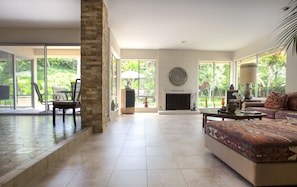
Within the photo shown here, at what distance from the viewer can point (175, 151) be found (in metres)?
2.90

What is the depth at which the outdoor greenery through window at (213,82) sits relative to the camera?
8656 millimetres

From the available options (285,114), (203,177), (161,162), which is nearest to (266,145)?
(203,177)

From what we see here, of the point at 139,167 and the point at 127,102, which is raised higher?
the point at 127,102

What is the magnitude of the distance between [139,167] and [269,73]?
602 centimetres

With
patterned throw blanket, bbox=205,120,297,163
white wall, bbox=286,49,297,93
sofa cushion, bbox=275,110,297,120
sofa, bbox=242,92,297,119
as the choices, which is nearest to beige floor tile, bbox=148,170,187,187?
patterned throw blanket, bbox=205,120,297,163

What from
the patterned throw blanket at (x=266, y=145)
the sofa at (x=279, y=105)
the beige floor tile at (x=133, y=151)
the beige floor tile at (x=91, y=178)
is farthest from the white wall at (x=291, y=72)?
the beige floor tile at (x=91, y=178)

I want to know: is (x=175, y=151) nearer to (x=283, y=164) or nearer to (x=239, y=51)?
(x=283, y=164)

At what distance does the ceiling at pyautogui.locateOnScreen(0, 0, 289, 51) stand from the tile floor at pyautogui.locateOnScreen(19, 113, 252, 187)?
2818 millimetres

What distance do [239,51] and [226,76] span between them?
1.24 metres

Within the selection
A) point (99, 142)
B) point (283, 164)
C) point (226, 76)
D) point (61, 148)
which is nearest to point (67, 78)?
point (99, 142)

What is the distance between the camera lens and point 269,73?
640 cm

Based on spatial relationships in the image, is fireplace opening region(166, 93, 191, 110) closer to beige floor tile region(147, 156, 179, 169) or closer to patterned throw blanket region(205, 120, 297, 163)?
beige floor tile region(147, 156, 179, 169)

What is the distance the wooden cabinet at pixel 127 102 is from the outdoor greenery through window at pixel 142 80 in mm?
689

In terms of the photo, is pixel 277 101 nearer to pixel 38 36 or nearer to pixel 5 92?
pixel 38 36
